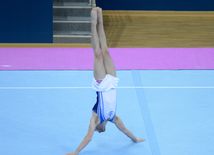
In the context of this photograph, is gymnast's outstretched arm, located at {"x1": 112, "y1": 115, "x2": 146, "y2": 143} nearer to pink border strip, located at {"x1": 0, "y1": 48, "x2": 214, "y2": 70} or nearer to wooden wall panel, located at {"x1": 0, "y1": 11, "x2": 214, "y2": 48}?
pink border strip, located at {"x1": 0, "y1": 48, "x2": 214, "y2": 70}

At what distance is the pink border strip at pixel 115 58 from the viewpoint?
629 centimetres

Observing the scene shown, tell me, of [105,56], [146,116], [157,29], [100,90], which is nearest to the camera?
[100,90]

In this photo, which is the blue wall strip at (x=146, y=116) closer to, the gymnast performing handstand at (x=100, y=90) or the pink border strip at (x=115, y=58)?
the pink border strip at (x=115, y=58)

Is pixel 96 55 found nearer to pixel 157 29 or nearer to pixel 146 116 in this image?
pixel 146 116

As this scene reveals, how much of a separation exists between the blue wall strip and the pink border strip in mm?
566

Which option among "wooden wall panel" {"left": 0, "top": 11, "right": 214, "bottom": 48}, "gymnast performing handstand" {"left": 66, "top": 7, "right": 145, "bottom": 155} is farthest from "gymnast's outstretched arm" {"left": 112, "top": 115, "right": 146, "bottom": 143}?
"wooden wall panel" {"left": 0, "top": 11, "right": 214, "bottom": 48}

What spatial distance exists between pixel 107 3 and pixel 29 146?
7.26m

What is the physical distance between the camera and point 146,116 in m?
4.55

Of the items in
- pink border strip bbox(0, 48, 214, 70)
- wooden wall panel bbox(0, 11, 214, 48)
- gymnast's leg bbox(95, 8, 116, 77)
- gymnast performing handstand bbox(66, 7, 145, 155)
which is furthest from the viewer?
wooden wall panel bbox(0, 11, 214, 48)

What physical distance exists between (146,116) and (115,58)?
241 centimetres

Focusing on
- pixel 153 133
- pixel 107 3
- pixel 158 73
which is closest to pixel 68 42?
pixel 158 73

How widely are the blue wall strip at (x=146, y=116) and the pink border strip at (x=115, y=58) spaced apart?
566 millimetres

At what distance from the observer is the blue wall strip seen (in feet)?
12.7

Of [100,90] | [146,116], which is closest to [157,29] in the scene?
[146,116]
